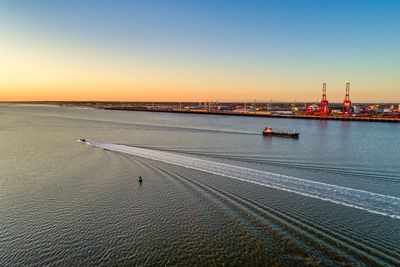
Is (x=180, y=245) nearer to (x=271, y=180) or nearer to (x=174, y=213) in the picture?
(x=174, y=213)

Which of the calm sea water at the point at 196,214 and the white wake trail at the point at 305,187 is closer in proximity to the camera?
the calm sea water at the point at 196,214

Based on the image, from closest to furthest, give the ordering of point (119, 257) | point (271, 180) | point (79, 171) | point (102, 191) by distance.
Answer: point (119, 257) < point (102, 191) < point (271, 180) < point (79, 171)

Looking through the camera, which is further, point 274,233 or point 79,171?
point 79,171

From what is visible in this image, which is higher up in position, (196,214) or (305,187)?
(305,187)

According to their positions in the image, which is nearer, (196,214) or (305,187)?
(196,214)

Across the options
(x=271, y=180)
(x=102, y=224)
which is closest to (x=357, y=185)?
(x=271, y=180)

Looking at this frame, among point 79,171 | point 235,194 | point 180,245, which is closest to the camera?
point 180,245

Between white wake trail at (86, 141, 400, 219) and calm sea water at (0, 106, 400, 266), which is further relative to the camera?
white wake trail at (86, 141, 400, 219)
